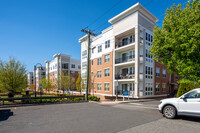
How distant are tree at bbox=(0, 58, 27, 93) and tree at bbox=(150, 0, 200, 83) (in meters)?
18.0

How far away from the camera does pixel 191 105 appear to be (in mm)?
6453

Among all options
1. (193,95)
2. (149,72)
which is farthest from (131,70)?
(193,95)

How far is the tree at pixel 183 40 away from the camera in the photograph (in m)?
8.77

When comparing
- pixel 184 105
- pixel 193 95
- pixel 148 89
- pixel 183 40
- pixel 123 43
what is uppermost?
pixel 123 43

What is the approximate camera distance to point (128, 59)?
78.0 ft

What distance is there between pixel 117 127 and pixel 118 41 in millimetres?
22908

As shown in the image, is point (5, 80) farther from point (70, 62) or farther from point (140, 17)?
point (70, 62)

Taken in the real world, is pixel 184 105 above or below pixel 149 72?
below

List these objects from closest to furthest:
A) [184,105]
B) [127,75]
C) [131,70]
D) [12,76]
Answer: [184,105] → [12,76] → [127,75] → [131,70]

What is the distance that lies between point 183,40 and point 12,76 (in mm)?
19831

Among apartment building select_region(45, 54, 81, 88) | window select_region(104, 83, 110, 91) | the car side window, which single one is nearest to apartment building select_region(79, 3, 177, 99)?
window select_region(104, 83, 110, 91)

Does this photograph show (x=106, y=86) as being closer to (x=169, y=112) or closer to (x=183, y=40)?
(x=183, y=40)

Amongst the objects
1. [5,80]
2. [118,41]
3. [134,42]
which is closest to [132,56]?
[134,42]

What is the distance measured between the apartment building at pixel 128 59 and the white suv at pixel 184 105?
A: 1126 centimetres
